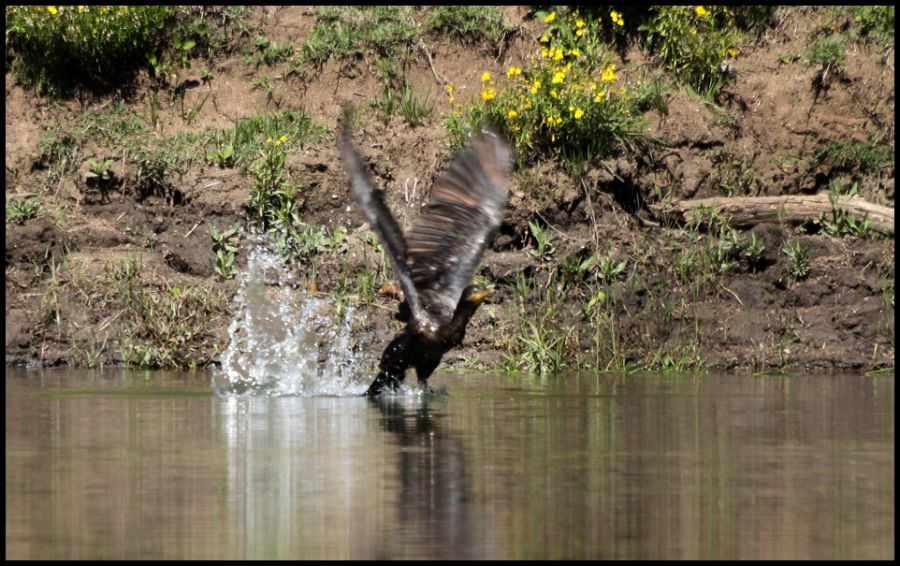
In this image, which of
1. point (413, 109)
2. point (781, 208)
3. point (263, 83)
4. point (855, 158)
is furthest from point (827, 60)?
point (263, 83)

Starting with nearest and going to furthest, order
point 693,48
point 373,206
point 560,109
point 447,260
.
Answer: point 373,206, point 447,260, point 560,109, point 693,48

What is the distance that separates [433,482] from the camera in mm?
7207

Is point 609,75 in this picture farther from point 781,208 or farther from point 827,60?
point 827,60

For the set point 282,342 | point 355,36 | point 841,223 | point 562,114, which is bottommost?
point 282,342

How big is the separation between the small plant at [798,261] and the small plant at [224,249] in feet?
17.2

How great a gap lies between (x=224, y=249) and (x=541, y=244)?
10.00 feet

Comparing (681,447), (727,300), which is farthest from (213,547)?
(727,300)

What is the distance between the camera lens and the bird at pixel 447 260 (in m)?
11.4

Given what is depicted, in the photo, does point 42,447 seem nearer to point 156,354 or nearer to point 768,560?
point 768,560

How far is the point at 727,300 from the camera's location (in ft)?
47.6

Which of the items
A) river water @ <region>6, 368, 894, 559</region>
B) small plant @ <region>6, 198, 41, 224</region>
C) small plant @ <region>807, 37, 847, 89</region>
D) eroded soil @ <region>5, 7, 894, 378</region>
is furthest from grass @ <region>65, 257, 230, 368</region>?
small plant @ <region>807, 37, 847, 89</region>

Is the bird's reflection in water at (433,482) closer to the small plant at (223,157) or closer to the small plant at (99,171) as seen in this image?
the small plant at (223,157)

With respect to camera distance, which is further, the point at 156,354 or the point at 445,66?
the point at 445,66

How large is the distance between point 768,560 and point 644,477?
1887 millimetres
